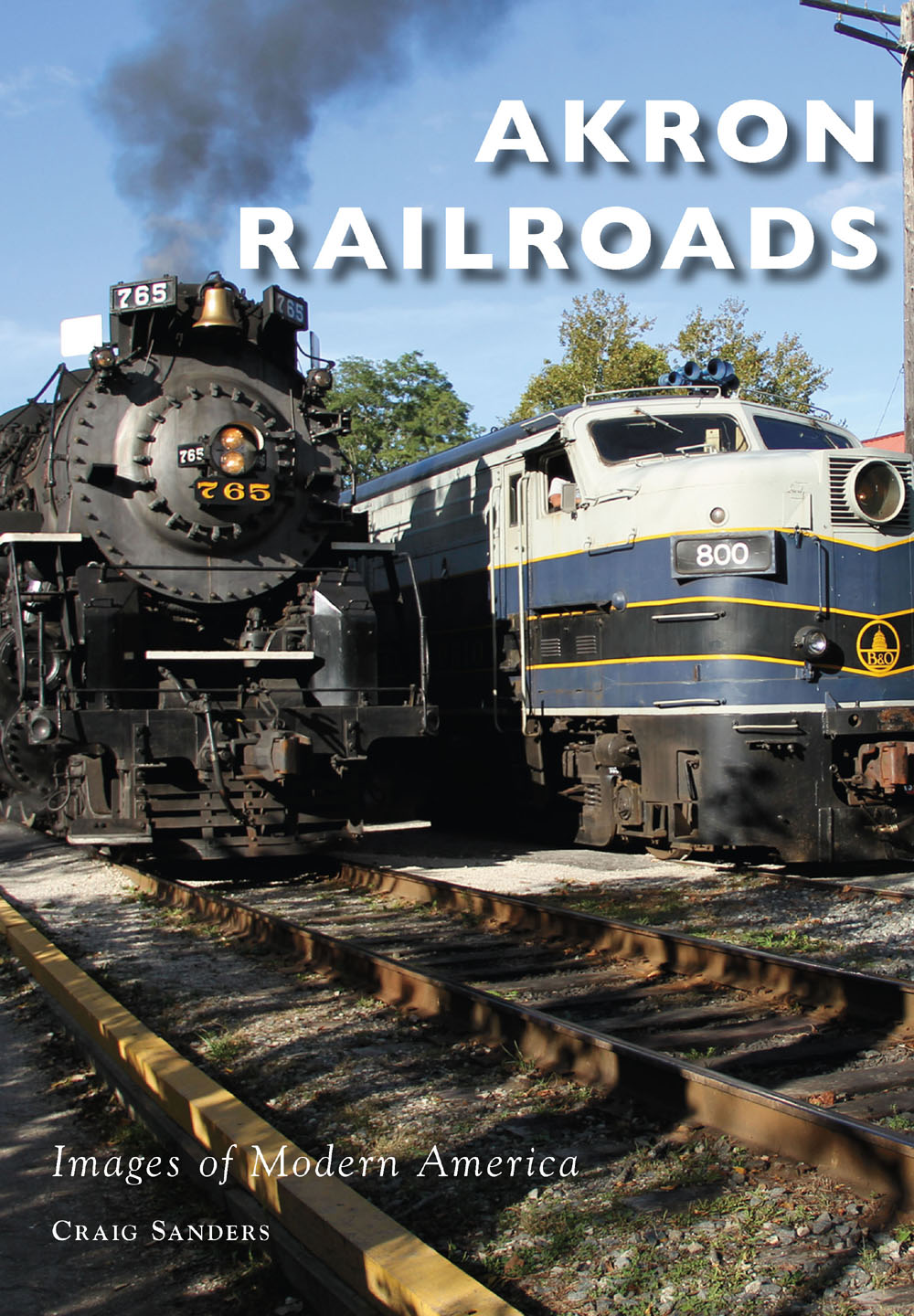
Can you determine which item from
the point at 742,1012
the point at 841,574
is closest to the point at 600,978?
the point at 742,1012

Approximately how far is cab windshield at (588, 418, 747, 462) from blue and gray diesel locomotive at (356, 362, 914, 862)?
0.02m

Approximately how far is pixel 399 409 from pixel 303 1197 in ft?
147

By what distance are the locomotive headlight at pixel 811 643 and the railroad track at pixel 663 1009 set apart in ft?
8.97

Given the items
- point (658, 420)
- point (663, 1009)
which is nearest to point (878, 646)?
point (658, 420)

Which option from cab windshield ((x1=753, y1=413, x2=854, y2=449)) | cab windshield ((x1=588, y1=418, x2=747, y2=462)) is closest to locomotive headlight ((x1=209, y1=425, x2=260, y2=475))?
cab windshield ((x1=588, y1=418, x2=747, y2=462))

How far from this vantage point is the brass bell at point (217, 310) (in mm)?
10320

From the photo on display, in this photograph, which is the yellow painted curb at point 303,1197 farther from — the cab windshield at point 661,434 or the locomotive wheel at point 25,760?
the cab windshield at point 661,434

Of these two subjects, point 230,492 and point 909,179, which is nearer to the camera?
point 230,492

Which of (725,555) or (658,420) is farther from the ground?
(658,420)

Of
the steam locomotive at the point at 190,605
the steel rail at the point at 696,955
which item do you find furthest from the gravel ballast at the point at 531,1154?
the steam locomotive at the point at 190,605

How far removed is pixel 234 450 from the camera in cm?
1012

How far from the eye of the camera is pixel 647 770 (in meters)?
9.97

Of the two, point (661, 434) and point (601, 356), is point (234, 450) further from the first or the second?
point (601, 356)

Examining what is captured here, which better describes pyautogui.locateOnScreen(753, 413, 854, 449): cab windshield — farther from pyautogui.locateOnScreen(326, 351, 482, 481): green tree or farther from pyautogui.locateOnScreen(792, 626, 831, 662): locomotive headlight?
pyautogui.locateOnScreen(326, 351, 482, 481): green tree
